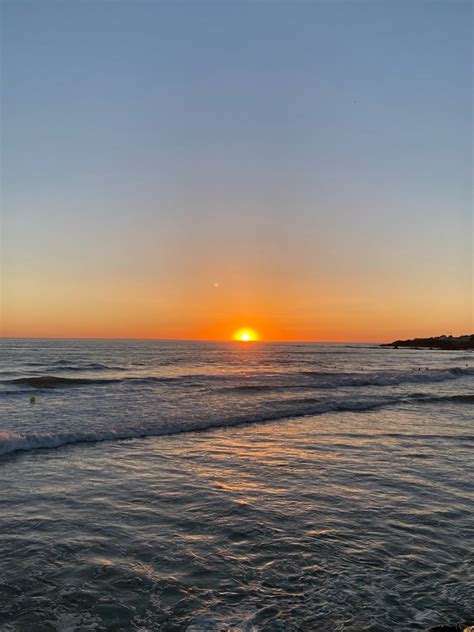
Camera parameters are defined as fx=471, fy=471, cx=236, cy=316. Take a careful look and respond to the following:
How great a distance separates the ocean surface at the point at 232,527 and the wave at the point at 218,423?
0.09 meters

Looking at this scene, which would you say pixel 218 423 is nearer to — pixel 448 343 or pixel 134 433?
pixel 134 433

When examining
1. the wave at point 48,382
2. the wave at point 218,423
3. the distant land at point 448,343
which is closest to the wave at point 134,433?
the wave at point 218,423

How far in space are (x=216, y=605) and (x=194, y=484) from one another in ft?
16.2

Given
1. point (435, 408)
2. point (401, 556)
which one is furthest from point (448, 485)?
point (435, 408)

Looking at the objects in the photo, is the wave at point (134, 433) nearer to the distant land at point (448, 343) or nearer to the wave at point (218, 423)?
the wave at point (218, 423)

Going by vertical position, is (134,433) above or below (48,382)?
above

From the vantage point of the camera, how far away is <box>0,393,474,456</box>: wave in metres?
14.5

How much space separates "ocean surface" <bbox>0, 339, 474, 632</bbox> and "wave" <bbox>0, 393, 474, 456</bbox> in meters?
0.09

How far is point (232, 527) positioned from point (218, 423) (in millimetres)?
11028

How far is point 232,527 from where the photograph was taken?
320 inches

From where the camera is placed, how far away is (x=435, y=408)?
2483 cm

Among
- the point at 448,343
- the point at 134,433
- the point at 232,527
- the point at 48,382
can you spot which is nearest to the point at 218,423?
the point at 134,433

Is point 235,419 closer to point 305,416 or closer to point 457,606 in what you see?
point 305,416

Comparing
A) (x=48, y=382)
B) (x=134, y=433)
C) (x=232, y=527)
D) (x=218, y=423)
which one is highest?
(x=232, y=527)
